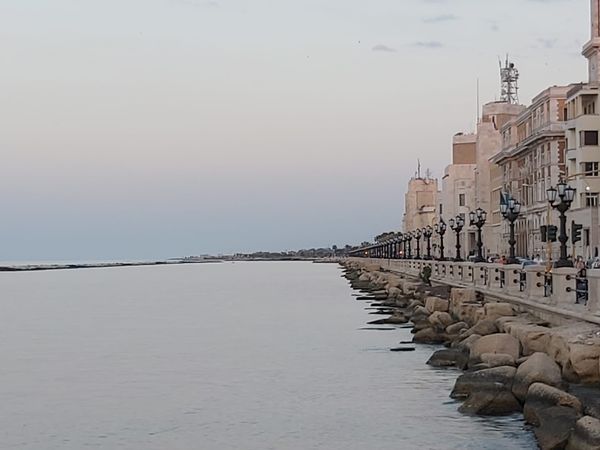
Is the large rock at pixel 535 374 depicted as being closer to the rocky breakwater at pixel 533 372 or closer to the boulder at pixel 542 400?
the rocky breakwater at pixel 533 372

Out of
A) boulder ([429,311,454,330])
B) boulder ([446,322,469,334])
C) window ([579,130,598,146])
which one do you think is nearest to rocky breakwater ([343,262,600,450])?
boulder ([446,322,469,334])

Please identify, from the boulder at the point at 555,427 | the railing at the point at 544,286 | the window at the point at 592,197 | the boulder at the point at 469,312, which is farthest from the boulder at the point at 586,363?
the window at the point at 592,197

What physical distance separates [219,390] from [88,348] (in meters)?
12.2

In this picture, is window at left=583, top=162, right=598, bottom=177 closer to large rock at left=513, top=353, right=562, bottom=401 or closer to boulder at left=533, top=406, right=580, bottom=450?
large rock at left=513, top=353, right=562, bottom=401

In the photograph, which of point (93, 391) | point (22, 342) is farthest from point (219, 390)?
point (22, 342)

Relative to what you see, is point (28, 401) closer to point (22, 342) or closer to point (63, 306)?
point (22, 342)

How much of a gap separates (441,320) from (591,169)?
124 feet

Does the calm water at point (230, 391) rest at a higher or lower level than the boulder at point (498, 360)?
lower

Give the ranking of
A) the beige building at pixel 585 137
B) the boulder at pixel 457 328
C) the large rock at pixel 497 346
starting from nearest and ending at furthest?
the large rock at pixel 497 346 → the boulder at pixel 457 328 → the beige building at pixel 585 137

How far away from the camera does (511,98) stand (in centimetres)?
11738

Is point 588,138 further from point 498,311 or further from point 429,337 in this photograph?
point 498,311

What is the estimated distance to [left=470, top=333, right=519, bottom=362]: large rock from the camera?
2138 centimetres

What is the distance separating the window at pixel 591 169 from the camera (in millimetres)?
65938

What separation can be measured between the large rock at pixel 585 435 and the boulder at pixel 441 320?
1784cm
